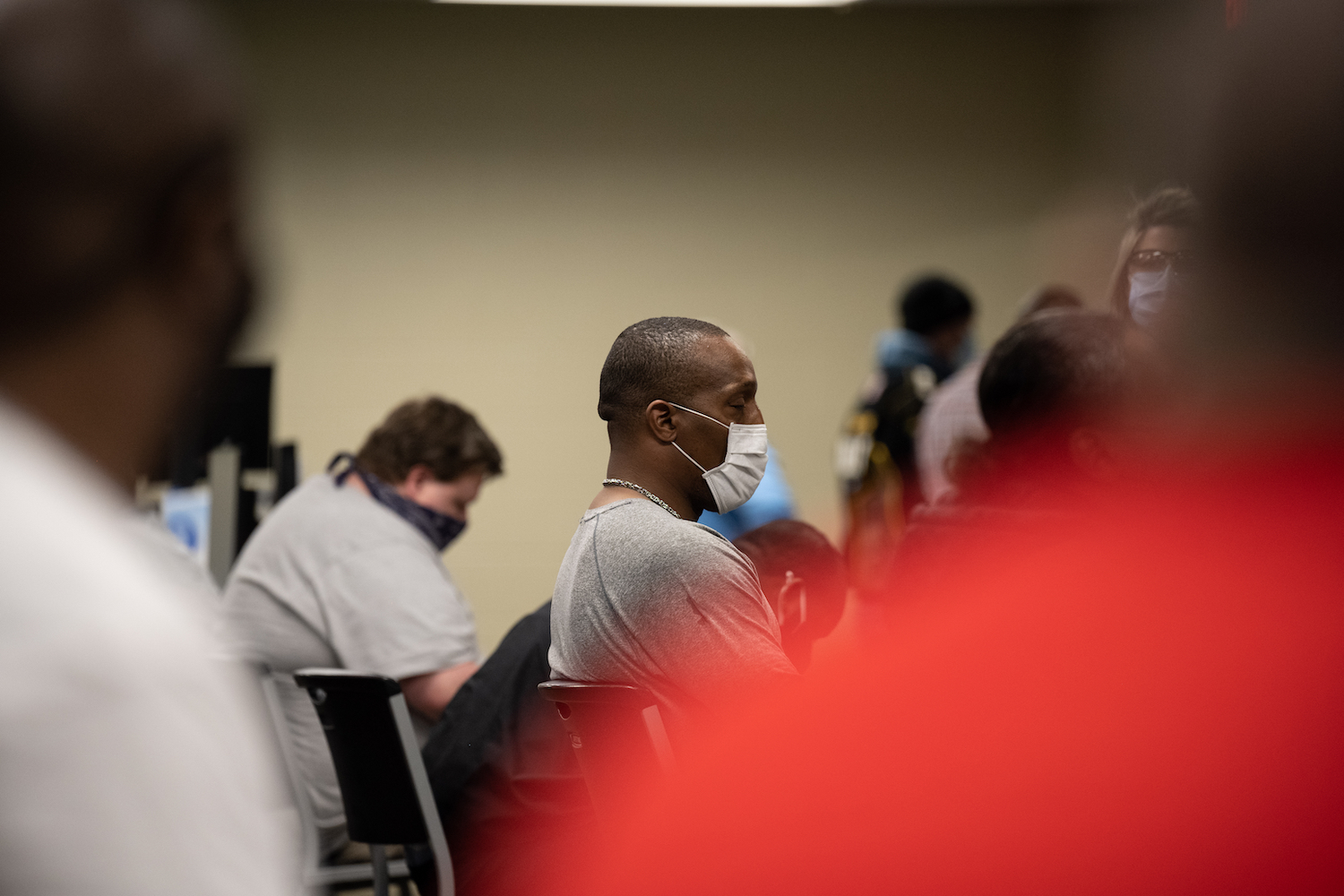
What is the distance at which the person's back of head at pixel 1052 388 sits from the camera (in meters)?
1.18

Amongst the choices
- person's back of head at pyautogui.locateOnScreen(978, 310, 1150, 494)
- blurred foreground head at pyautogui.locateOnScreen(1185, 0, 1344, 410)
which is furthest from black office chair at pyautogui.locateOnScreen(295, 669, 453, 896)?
blurred foreground head at pyautogui.locateOnScreen(1185, 0, 1344, 410)

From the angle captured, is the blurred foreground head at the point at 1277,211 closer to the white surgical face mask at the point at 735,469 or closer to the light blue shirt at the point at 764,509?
the white surgical face mask at the point at 735,469

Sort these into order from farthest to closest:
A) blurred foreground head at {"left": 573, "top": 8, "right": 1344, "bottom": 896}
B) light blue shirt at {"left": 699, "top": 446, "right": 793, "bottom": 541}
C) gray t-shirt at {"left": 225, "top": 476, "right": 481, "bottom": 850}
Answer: gray t-shirt at {"left": 225, "top": 476, "right": 481, "bottom": 850} < light blue shirt at {"left": 699, "top": 446, "right": 793, "bottom": 541} < blurred foreground head at {"left": 573, "top": 8, "right": 1344, "bottom": 896}

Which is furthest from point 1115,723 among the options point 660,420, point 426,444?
point 426,444

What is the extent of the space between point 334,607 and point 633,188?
11.2 feet

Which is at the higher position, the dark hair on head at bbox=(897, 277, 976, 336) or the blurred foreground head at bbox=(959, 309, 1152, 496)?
the dark hair on head at bbox=(897, 277, 976, 336)

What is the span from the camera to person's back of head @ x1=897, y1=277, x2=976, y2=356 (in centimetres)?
392

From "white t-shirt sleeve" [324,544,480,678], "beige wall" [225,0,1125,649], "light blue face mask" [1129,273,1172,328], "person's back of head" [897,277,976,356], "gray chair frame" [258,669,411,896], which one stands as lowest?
"gray chair frame" [258,669,411,896]

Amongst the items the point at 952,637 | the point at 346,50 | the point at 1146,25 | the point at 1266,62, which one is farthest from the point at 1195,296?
the point at 346,50

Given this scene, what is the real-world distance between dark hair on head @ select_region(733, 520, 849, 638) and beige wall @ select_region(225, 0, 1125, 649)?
352 cm

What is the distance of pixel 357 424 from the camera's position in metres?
5.21

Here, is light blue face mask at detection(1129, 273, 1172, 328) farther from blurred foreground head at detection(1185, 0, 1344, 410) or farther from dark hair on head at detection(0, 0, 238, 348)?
dark hair on head at detection(0, 0, 238, 348)

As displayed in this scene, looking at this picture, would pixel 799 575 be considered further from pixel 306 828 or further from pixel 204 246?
pixel 306 828

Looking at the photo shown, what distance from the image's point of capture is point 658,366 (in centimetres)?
112
